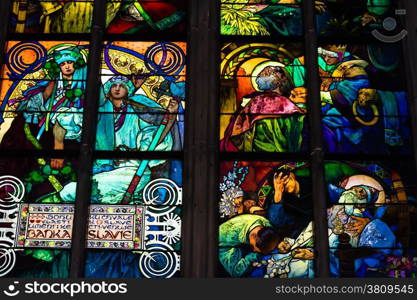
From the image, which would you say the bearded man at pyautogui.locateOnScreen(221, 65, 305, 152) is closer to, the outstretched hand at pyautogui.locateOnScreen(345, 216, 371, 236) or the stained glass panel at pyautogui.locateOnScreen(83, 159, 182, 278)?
the stained glass panel at pyautogui.locateOnScreen(83, 159, 182, 278)

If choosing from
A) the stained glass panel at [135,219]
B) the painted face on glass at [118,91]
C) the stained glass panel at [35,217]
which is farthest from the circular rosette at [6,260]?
the painted face on glass at [118,91]

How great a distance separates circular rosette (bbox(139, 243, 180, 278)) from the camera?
690 cm

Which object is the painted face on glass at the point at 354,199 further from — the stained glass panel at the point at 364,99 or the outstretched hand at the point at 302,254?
the outstretched hand at the point at 302,254

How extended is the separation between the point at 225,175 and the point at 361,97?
1531 mm

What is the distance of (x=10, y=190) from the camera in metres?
7.23

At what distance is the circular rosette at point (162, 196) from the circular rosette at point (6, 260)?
4.04 ft

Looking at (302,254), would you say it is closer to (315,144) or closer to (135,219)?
(315,144)

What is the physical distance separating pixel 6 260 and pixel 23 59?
80.8 inches

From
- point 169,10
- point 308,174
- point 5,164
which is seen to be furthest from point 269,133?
point 5,164

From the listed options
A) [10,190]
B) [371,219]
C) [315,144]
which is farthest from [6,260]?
[371,219]

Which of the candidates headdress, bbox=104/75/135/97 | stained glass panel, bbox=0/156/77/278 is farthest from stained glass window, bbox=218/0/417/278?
stained glass panel, bbox=0/156/77/278

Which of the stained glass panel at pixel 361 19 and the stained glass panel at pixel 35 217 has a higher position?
the stained glass panel at pixel 361 19

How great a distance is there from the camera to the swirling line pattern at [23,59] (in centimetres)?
782

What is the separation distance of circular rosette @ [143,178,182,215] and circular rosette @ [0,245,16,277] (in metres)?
1.23
